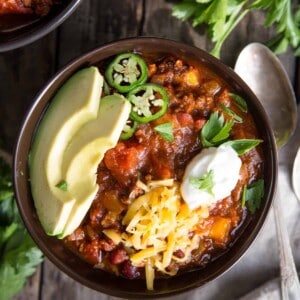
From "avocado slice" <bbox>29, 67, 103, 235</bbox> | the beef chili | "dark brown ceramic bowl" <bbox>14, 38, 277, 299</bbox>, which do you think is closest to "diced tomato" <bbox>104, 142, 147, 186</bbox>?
the beef chili

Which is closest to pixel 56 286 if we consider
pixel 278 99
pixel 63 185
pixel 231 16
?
pixel 63 185

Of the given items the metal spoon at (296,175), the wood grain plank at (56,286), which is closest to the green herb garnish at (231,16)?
the metal spoon at (296,175)

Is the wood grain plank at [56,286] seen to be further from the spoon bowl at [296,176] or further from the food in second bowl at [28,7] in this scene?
the food in second bowl at [28,7]

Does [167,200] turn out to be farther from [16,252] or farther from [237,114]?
[16,252]

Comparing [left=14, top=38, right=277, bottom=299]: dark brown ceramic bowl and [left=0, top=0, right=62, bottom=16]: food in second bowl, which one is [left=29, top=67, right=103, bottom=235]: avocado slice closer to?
[left=14, top=38, right=277, bottom=299]: dark brown ceramic bowl

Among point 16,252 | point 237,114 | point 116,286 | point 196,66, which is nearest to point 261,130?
point 237,114

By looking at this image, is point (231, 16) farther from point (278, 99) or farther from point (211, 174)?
point (211, 174)
